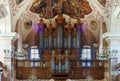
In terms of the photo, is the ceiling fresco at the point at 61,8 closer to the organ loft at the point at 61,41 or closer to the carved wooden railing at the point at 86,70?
the organ loft at the point at 61,41

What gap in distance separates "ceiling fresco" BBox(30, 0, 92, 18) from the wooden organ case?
Result: 1.85 ft

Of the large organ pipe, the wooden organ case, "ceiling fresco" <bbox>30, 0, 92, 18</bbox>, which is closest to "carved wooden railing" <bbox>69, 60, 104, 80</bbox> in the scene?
the wooden organ case

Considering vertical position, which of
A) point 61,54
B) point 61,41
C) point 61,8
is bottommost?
point 61,54

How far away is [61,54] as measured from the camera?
27.4m

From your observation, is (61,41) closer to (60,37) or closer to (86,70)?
(60,37)

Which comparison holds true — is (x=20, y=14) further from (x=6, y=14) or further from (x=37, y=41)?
(x=37, y=41)

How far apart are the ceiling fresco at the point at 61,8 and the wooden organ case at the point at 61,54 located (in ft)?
1.85

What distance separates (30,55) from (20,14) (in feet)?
13.3

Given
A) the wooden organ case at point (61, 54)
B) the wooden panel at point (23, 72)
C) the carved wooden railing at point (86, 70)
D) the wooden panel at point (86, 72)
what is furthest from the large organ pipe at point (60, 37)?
the wooden panel at point (23, 72)

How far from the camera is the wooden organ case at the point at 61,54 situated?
90.6ft

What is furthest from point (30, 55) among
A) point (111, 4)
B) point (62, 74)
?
point (111, 4)

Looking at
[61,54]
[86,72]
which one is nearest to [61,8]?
[61,54]

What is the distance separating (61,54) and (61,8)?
298 centimetres

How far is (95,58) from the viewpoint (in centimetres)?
2877
